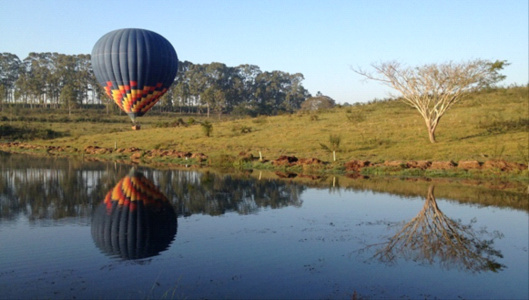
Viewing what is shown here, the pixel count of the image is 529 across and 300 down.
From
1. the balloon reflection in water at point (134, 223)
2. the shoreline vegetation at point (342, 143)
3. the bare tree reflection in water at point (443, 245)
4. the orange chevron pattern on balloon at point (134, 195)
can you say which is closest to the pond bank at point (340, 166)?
the shoreline vegetation at point (342, 143)

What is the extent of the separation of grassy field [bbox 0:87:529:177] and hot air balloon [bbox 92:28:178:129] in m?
5.10

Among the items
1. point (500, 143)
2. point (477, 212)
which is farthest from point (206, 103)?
point (477, 212)

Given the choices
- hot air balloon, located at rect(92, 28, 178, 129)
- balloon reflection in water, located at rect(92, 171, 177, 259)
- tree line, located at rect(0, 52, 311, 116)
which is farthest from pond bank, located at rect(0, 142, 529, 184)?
tree line, located at rect(0, 52, 311, 116)

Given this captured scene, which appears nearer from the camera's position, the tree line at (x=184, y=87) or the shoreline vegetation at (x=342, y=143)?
the shoreline vegetation at (x=342, y=143)

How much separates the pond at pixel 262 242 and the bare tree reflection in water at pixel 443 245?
0.10 ft

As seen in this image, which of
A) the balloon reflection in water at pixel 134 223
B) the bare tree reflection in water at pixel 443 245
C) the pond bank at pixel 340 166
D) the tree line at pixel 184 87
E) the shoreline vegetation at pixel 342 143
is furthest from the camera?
the tree line at pixel 184 87

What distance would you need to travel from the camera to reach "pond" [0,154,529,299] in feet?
30.1

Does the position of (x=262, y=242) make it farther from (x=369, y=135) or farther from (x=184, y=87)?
(x=184, y=87)

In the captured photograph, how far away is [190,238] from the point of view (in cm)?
1312

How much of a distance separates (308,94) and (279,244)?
137 metres

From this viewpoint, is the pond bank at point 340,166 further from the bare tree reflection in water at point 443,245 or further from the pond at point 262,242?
the bare tree reflection in water at point 443,245

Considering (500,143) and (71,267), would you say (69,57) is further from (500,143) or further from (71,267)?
(71,267)

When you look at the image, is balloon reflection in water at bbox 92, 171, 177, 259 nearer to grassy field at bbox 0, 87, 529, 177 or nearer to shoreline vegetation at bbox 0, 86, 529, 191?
shoreline vegetation at bbox 0, 86, 529, 191

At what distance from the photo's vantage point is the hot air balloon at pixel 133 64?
44.3m
